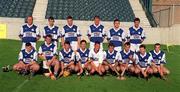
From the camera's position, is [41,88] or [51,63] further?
[51,63]

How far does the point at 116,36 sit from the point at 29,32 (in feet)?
9.50

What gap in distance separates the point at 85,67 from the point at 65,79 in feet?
2.72

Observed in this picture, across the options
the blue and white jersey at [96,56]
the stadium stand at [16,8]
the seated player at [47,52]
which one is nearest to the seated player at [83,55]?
the blue and white jersey at [96,56]

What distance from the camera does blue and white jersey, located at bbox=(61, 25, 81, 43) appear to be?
14.0 metres

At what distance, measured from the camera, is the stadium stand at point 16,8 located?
101ft

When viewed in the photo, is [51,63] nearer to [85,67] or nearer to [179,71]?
[85,67]

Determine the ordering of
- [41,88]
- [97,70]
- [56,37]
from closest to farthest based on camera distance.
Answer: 1. [41,88]
2. [97,70]
3. [56,37]

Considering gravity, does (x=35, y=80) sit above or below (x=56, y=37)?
below

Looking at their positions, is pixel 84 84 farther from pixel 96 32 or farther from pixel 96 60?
pixel 96 32

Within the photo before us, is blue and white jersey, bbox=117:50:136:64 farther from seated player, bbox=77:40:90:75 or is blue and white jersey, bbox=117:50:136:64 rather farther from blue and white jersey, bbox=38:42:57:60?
blue and white jersey, bbox=38:42:57:60

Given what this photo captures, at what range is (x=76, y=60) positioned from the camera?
12.6 metres

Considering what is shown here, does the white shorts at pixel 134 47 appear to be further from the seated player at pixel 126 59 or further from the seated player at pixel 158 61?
the seated player at pixel 158 61

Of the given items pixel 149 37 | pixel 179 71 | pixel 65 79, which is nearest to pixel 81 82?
pixel 65 79

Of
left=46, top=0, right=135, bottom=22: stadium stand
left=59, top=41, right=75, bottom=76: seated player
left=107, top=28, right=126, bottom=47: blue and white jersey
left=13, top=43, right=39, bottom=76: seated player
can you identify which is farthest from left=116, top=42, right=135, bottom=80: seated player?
left=46, top=0, right=135, bottom=22: stadium stand
